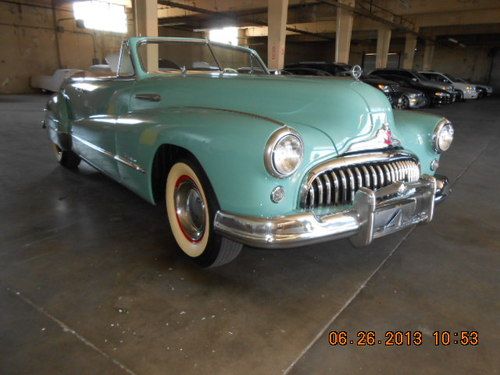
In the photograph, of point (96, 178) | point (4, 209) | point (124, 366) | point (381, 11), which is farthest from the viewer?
point (381, 11)

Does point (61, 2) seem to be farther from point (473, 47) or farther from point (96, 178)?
point (473, 47)

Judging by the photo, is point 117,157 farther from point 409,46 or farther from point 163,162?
point 409,46

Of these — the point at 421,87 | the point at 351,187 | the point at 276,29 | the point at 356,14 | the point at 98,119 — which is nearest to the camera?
the point at 351,187

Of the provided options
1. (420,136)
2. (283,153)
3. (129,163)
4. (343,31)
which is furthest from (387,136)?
(343,31)

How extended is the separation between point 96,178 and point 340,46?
14232mm

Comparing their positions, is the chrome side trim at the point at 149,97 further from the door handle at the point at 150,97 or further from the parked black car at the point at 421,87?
the parked black car at the point at 421,87

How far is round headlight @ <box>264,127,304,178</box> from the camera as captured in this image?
5.90 ft

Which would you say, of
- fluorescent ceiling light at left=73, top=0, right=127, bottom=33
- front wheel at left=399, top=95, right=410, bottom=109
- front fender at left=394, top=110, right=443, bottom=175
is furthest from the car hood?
fluorescent ceiling light at left=73, top=0, right=127, bottom=33

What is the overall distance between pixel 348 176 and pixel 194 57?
75.7 inches

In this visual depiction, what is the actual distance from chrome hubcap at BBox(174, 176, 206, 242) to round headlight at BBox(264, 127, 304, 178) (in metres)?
0.68

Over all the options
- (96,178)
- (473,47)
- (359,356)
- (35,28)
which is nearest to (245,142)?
(359,356)

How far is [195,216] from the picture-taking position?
8.04 feet

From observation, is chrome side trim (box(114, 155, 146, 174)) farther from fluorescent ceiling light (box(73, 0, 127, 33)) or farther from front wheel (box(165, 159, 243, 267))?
fluorescent ceiling light (box(73, 0, 127, 33))

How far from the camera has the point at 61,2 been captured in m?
16.4
